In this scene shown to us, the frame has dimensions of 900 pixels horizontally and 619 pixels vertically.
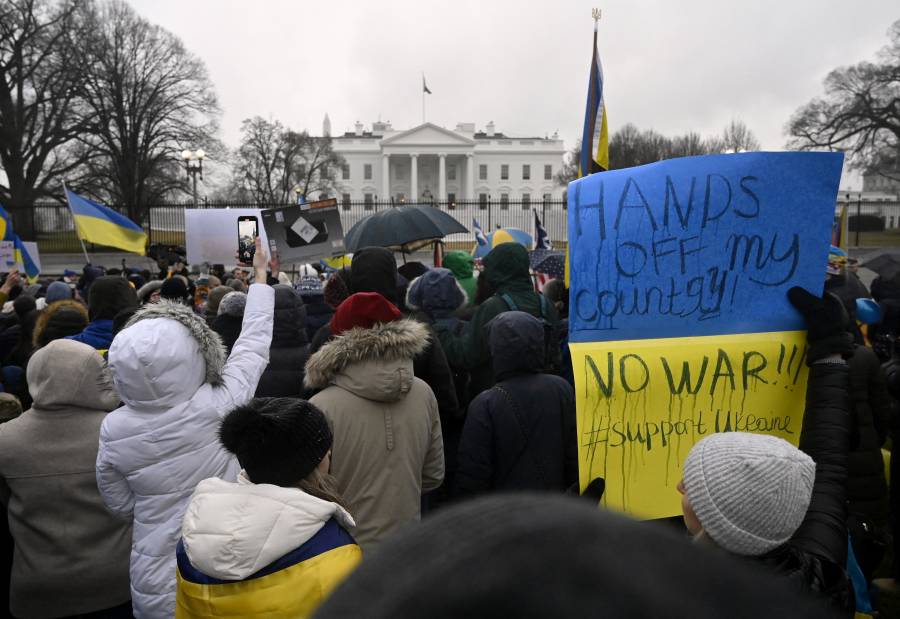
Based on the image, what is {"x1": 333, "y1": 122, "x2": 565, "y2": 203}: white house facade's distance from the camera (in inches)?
3191

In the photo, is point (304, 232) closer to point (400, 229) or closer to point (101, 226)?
point (400, 229)

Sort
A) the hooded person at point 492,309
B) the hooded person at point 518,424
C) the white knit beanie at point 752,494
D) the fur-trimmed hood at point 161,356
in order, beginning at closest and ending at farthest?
1. the white knit beanie at point 752,494
2. the fur-trimmed hood at point 161,356
3. the hooded person at point 518,424
4. the hooded person at point 492,309

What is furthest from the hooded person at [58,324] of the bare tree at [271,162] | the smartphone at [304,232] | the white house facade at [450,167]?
the white house facade at [450,167]

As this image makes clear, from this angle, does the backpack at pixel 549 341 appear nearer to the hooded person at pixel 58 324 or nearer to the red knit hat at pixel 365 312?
the red knit hat at pixel 365 312

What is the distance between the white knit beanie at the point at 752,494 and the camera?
1560 millimetres

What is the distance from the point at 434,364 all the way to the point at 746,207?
184cm

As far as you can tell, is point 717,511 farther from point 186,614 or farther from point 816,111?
point 816,111

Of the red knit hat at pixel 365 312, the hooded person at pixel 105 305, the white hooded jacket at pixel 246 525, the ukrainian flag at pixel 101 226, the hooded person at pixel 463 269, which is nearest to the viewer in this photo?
the white hooded jacket at pixel 246 525

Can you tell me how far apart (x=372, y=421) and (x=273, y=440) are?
898mm

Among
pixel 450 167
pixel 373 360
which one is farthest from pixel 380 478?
pixel 450 167

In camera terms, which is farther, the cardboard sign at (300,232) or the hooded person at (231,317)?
the cardboard sign at (300,232)

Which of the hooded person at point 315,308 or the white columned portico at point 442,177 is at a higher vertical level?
the white columned portico at point 442,177

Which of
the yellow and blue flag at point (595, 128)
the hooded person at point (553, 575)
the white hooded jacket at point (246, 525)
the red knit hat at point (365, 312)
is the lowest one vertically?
the white hooded jacket at point (246, 525)

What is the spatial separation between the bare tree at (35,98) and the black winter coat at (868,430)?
35.4m
